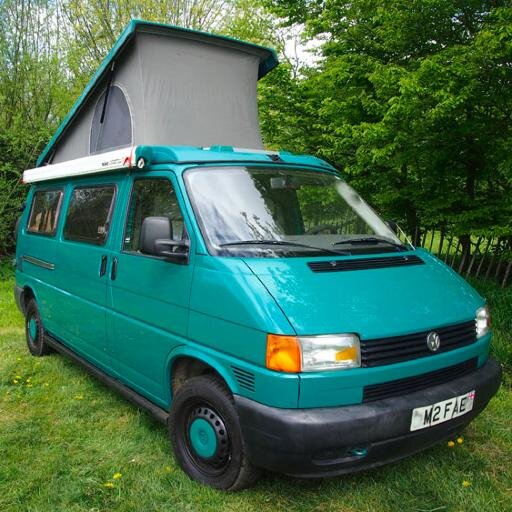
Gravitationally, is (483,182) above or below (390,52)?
below

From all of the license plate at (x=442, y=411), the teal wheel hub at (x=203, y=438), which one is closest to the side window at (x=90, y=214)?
the teal wheel hub at (x=203, y=438)

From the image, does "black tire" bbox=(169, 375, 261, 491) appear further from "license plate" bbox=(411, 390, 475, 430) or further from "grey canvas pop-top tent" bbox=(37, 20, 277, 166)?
"grey canvas pop-top tent" bbox=(37, 20, 277, 166)

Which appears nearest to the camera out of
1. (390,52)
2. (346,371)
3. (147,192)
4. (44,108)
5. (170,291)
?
(346,371)

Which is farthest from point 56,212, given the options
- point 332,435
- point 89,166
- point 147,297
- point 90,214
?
point 332,435

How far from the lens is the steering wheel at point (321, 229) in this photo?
369 centimetres

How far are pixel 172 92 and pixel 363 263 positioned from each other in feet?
8.79

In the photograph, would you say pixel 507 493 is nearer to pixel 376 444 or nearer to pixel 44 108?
pixel 376 444

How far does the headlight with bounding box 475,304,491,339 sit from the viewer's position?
335 cm

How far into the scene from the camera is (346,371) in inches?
105

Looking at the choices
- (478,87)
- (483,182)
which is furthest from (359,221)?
(483,182)

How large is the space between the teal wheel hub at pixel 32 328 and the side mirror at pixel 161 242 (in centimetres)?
338

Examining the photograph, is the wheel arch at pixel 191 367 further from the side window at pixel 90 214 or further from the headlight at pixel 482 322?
the headlight at pixel 482 322

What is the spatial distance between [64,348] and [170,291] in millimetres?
2351

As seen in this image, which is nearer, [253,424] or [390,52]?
[253,424]
